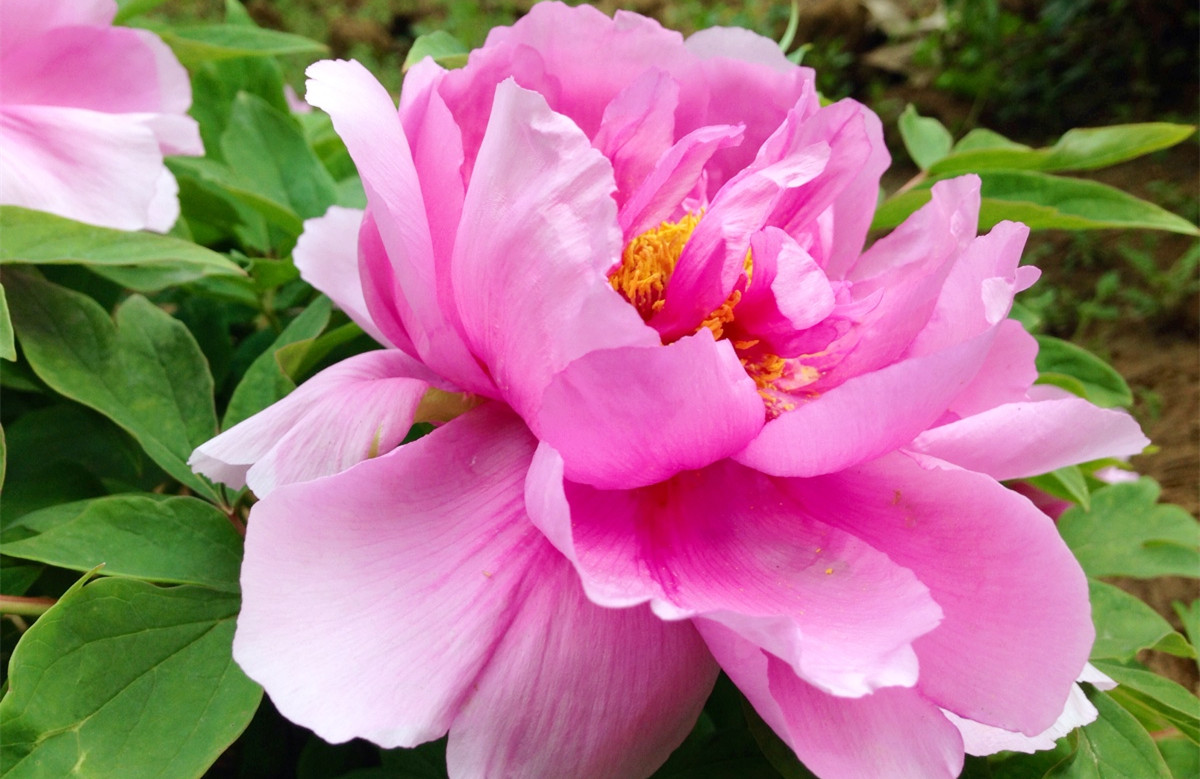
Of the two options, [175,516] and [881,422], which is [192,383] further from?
[881,422]

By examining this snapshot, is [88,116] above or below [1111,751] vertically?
above

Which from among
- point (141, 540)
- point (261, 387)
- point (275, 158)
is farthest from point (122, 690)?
point (275, 158)

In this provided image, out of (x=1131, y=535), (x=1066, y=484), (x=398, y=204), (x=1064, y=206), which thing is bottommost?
(x=1131, y=535)

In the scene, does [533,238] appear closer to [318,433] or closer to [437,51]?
[318,433]

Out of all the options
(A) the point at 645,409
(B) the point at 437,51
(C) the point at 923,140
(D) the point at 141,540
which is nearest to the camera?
(A) the point at 645,409

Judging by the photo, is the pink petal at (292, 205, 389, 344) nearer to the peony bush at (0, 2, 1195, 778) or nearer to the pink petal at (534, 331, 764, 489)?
the peony bush at (0, 2, 1195, 778)

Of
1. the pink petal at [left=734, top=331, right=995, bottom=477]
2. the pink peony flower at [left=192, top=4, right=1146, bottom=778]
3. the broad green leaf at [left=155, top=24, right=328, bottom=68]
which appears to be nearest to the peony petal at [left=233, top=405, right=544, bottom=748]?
the pink peony flower at [left=192, top=4, right=1146, bottom=778]

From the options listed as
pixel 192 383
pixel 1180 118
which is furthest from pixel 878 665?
pixel 1180 118
